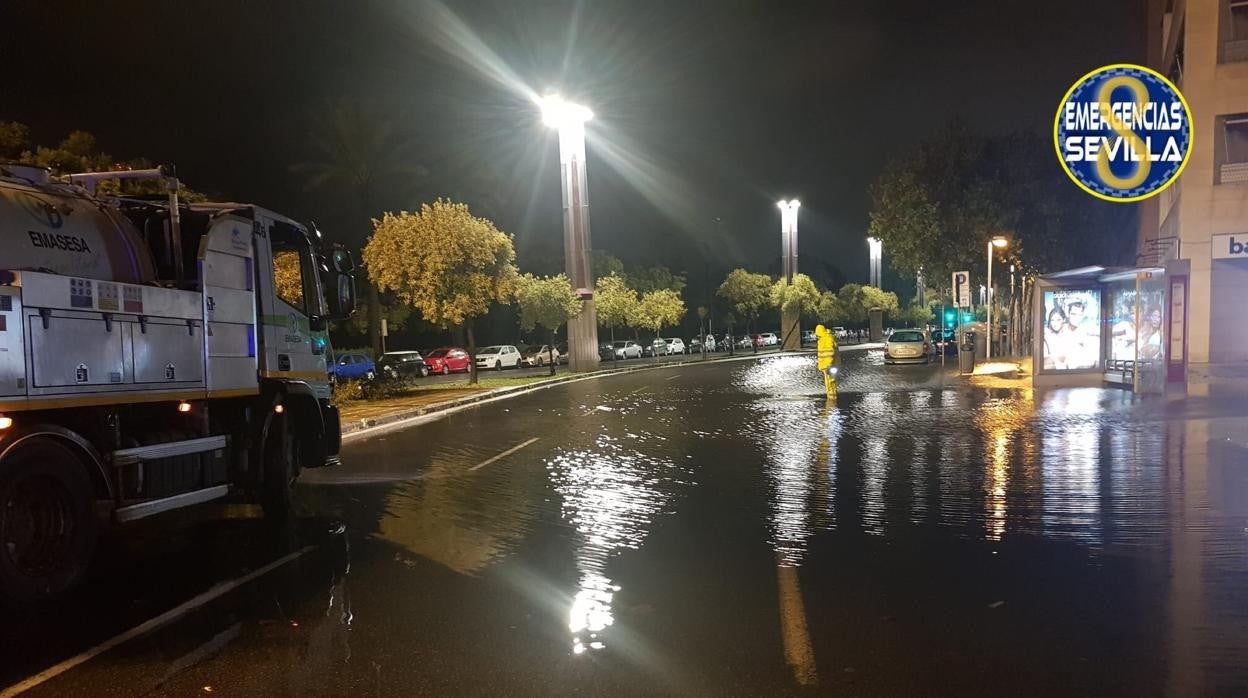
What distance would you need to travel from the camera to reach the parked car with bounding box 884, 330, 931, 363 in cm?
3969

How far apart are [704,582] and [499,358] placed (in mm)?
43051

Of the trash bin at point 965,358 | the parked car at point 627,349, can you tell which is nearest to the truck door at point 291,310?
the trash bin at point 965,358

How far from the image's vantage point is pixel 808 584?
21.0 ft

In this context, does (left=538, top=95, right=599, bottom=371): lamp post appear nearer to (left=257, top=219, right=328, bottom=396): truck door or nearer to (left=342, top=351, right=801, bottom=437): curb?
(left=342, top=351, right=801, bottom=437): curb

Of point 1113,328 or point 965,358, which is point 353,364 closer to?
point 965,358

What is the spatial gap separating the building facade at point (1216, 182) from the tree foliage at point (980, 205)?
9952 millimetres

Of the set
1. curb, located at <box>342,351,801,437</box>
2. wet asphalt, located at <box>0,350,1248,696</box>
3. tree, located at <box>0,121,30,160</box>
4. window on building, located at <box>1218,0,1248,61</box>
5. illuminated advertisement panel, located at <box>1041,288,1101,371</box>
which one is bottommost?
curb, located at <box>342,351,801,437</box>

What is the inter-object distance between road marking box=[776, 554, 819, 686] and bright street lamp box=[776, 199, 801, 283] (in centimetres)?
6247

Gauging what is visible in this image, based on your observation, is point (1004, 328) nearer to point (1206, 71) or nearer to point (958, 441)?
point (1206, 71)

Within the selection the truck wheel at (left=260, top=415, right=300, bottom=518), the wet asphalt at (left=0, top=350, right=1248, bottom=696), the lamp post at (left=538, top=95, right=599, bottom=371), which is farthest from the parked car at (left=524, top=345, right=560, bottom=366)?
the truck wheel at (left=260, top=415, right=300, bottom=518)

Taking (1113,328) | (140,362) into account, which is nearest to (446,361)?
(1113,328)

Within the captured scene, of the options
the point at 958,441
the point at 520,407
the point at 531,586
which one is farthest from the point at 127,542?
the point at 520,407

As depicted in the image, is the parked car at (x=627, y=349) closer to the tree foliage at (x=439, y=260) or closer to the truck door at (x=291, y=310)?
the tree foliage at (x=439, y=260)

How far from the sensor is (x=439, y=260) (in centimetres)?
2798
